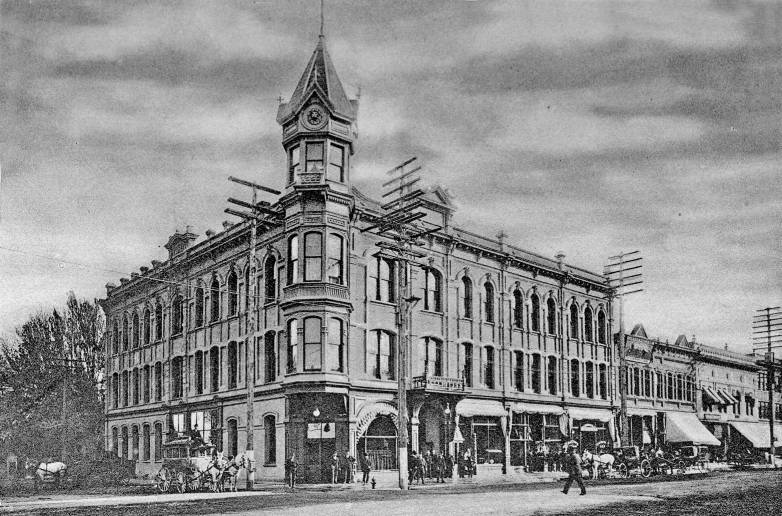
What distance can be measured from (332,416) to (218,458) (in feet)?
17.7

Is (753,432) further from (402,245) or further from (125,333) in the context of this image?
(125,333)

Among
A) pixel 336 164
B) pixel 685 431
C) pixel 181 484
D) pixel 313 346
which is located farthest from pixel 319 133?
pixel 685 431

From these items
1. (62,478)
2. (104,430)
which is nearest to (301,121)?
(62,478)

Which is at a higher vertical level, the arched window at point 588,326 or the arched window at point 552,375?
the arched window at point 588,326

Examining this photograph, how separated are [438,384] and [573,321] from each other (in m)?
13.7

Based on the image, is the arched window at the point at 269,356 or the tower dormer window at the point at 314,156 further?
the arched window at the point at 269,356

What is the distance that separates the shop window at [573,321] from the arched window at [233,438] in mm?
19224

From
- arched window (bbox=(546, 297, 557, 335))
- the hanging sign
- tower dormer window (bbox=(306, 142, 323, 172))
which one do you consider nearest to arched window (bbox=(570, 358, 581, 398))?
arched window (bbox=(546, 297, 557, 335))

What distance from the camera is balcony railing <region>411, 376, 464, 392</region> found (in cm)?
3522

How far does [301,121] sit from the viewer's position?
33.2m

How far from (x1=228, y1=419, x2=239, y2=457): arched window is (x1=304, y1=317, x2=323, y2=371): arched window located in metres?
6.42

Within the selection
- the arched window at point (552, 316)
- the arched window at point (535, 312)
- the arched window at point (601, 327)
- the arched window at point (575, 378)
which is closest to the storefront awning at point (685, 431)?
the arched window at point (601, 327)

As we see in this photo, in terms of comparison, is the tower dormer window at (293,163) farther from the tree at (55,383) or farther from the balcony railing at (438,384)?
the tree at (55,383)

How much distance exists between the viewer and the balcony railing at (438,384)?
35219 mm
